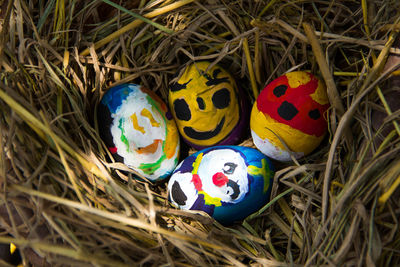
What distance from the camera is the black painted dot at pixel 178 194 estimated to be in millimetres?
924

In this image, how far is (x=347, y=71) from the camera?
0.93 m

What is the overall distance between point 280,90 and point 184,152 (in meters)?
0.39

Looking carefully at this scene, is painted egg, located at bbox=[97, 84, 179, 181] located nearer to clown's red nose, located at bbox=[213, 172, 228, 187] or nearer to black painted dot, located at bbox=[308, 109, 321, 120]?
clown's red nose, located at bbox=[213, 172, 228, 187]

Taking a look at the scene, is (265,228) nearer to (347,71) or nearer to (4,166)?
(347,71)

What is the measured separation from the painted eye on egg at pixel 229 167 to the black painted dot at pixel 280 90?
0.21 metres

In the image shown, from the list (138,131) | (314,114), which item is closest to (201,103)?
(138,131)

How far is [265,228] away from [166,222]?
281 millimetres

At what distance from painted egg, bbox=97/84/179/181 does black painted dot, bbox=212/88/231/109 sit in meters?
0.16

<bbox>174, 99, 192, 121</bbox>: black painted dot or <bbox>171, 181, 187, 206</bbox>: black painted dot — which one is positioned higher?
<bbox>174, 99, 192, 121</bbox>: black painted dot

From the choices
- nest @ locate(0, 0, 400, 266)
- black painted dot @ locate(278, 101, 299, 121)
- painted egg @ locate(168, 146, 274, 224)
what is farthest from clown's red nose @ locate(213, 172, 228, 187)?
black painted dot @ locate(278, 101, 299, 121)

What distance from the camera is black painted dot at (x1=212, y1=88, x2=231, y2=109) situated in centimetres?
97

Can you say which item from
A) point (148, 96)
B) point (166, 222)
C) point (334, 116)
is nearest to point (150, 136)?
point (148, 96)

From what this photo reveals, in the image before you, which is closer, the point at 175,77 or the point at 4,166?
the point at 4,166

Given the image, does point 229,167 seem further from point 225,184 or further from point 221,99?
point 221,99
